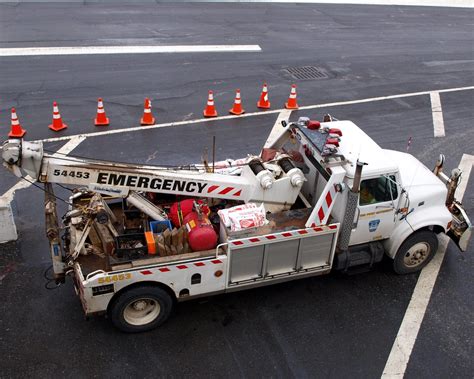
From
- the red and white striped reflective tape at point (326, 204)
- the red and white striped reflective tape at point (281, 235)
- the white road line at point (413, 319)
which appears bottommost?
the white road line at point (413, 319)

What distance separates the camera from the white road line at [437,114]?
15254 mm

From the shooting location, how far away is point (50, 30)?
21625 mm

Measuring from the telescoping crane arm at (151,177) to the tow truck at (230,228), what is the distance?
0.6 inches

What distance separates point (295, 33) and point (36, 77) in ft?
39.1

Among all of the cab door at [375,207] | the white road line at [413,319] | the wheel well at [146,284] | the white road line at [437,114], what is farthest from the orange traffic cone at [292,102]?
the wheel well at [146,284]

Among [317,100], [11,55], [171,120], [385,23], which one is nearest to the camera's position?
[171,120]

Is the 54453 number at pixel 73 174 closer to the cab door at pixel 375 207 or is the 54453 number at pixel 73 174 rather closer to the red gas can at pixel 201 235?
the red gas can at pixel 201 235

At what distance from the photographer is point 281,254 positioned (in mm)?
7973

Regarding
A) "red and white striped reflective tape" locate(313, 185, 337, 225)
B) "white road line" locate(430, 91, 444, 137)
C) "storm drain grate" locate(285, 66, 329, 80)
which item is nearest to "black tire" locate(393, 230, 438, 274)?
"red and white striped reflective tape" locate(313, 185, 337, 225)

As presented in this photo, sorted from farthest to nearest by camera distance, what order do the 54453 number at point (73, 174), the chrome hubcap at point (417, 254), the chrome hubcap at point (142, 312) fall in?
the chrome hubcap at point (417, 254), the chrome hubcap at point (142, 312), the 54453 number at point (73, 174)

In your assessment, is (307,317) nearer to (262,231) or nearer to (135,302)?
(262,231)

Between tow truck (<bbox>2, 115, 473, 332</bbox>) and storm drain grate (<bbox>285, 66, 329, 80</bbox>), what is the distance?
32.6ft

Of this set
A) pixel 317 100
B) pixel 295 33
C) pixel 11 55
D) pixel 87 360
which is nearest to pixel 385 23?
pixel 295 33

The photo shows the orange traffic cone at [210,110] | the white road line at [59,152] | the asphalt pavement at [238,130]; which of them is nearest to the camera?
the asphalt pavement at [238,130]
